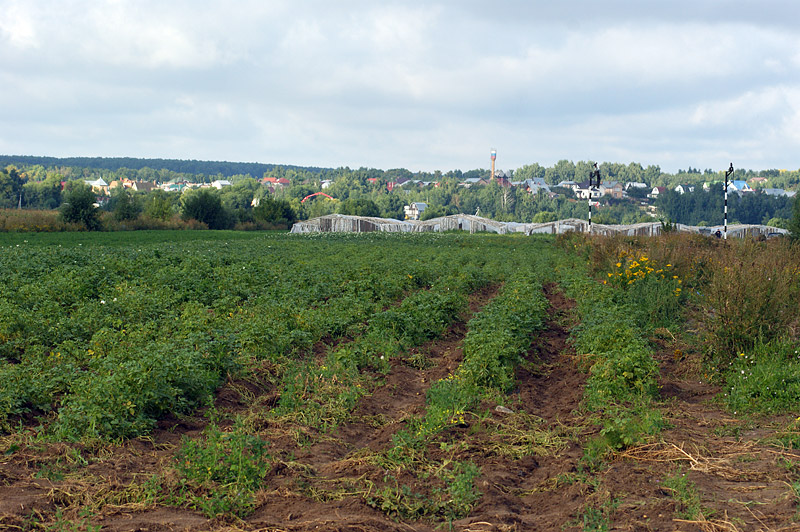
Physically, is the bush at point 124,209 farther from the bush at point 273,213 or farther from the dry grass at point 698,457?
the dry grass at point 698,457

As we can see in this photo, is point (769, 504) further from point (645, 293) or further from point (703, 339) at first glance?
point (645, 293)

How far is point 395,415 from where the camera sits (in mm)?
7855

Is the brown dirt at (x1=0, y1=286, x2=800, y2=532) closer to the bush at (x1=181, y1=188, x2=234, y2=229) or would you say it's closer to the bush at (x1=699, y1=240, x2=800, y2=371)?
the bush at (x1=699, y1=240, x2=800, y2=371)

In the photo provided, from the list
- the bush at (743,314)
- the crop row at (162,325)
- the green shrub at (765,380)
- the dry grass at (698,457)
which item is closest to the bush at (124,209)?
the crop row at (162,325)

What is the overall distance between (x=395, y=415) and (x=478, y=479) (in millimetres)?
2224

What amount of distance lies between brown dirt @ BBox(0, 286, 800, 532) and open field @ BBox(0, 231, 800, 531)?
0.02m

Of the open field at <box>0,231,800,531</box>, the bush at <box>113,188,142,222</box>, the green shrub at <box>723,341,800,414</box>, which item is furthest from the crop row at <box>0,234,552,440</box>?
the bush at <box>113,188,142,222</box>

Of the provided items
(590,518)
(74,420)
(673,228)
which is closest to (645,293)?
(590,518)

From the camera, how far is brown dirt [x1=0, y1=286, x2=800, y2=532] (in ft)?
16.0

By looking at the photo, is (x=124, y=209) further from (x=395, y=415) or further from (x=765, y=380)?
(x=765, y=380)

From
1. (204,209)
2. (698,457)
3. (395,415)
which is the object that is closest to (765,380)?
(698,457)

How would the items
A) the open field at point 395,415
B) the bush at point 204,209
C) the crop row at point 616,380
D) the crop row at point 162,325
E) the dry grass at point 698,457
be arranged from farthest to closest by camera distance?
the bush at point 204,209 → the crop row at point 162,325 → the crop row at point 616,380 → the dry grass at point 698,457 → the open field at point 395,415

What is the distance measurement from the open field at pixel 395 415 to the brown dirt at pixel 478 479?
2 centimetres

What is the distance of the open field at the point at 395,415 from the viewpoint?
202 inches
